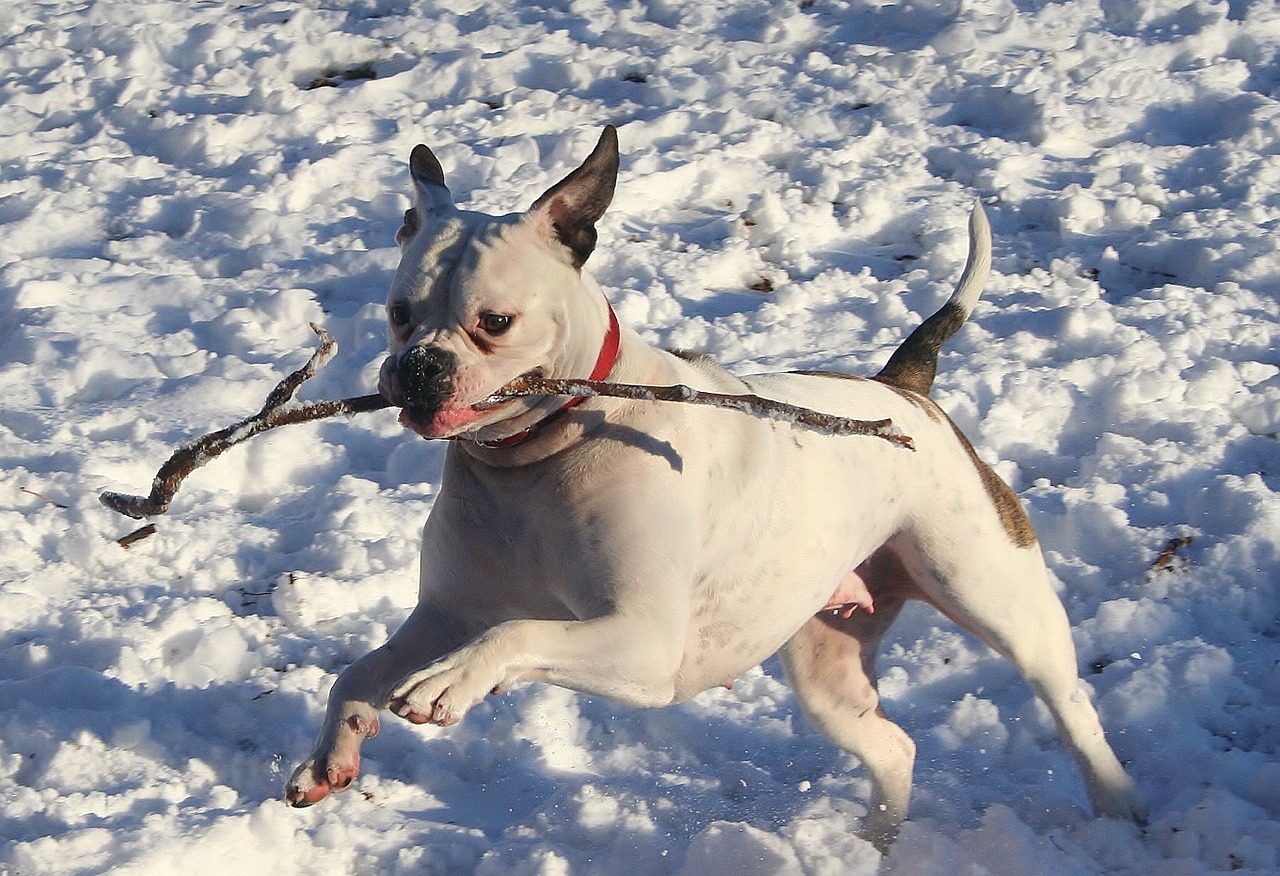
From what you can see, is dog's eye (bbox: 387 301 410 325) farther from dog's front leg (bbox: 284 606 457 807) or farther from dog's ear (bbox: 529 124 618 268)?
dog's front leg (bbox: 284 606 457 807)

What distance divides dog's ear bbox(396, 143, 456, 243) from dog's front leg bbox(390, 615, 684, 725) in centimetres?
106

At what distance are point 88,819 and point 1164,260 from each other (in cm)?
510

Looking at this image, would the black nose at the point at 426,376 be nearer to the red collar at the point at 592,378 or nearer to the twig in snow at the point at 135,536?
the red collar at the point at 592,378

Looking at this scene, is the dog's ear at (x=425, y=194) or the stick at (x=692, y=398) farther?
the dog's ear at (x=425, y=194)

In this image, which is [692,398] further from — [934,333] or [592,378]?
[934,333]

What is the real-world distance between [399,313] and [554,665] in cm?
85

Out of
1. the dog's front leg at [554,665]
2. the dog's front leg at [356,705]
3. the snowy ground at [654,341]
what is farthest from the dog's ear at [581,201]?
the snowy ground at [654,341]

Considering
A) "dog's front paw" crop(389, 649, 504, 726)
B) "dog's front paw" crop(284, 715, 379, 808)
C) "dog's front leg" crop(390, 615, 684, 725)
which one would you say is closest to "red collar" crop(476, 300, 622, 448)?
"dog's front leg" crop(390, 615, 684, 725)

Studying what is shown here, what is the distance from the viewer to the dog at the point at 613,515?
10.1ft

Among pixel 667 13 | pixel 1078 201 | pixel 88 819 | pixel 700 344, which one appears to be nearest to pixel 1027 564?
pixel 700 344

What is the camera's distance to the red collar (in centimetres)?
327

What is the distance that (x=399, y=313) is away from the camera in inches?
126

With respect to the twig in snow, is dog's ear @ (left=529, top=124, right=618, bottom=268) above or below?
above

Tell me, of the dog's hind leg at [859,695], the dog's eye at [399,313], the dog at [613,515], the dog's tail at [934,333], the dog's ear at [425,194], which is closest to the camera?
the dog at [613,515]
